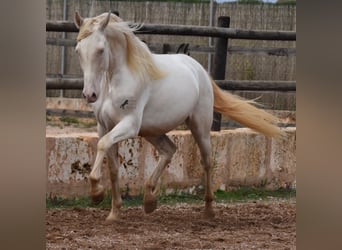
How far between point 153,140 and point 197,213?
0.59m

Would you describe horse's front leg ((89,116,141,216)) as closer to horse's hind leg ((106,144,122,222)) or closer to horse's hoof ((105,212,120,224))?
horse's hind leg ((106,144,122,222))

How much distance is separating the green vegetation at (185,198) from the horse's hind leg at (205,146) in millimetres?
445

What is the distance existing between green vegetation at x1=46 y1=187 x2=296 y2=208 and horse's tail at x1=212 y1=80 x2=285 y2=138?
69 centimetres

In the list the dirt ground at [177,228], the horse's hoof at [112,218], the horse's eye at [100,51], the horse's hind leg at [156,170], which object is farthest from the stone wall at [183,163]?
the horse's eye at [100,51]

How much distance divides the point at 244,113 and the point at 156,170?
2.76ft

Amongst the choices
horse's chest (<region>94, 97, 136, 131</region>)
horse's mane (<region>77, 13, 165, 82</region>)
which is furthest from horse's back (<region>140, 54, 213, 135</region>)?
horse's chest (<region>94, 97, 136, 131</region>)

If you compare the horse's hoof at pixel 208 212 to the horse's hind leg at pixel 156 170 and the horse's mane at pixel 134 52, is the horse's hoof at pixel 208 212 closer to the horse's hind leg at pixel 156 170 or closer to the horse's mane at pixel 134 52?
the horse's hind leg at pixel 156 170

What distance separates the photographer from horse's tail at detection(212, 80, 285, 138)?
4.86 meters

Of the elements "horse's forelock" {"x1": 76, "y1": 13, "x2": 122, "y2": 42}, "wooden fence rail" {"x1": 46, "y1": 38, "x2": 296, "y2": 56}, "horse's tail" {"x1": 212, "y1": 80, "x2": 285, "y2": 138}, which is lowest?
"horse's tail" {"x1": 212, "y1": 80, "x2": 285, "y2": 138}

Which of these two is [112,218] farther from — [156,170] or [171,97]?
[171,97]

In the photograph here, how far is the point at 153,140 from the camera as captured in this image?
463 cm

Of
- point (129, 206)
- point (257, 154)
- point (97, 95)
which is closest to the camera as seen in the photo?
point (97, 95)
